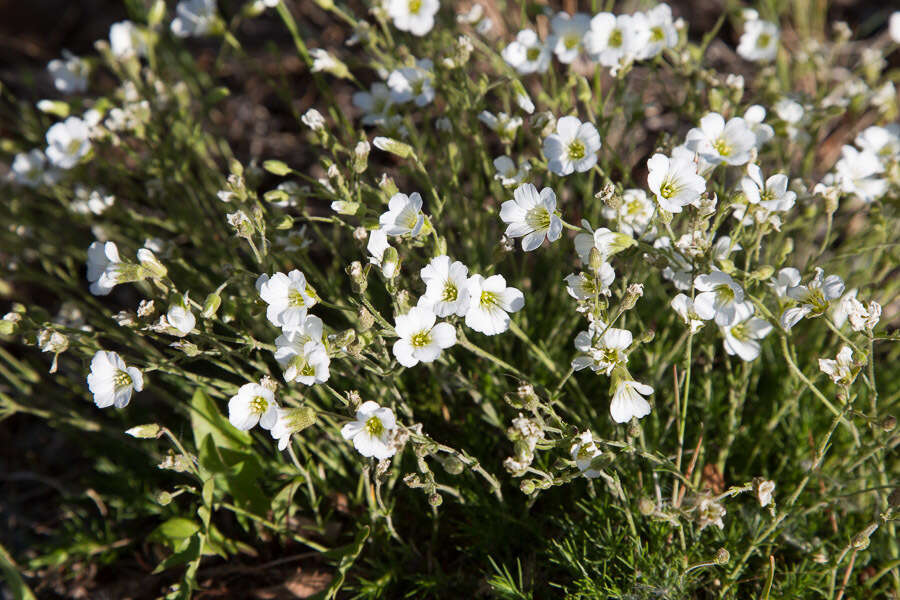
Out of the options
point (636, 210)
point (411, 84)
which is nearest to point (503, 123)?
point (411, 84)

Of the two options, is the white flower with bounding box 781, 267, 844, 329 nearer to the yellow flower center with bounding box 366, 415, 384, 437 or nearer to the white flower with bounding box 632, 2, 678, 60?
the white flower with bounding box 632, 2, 678, 60

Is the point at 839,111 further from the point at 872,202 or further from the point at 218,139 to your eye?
the point at 218,139

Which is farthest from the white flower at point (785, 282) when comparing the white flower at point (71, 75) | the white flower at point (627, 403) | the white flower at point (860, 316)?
the white flower at point (71, 75)

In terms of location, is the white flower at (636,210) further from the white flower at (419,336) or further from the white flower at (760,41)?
the white flower at (760,41)

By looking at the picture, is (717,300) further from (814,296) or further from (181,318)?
(181,318)

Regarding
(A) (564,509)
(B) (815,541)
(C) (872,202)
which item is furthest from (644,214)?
(B) (815,541)

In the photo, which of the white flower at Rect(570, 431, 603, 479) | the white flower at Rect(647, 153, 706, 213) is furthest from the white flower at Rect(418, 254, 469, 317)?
the white flower at Rect(647, 153, 706, 213)

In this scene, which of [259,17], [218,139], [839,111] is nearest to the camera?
[839,111]
